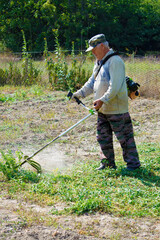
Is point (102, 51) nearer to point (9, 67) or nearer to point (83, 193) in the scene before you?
point (83, 193)

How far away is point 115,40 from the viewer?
1009 inches

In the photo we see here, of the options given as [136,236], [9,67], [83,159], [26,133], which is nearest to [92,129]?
[26,133]

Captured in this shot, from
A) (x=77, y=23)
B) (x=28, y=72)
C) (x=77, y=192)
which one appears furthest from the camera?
(x=77, y=23)

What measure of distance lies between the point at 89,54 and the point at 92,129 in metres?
5.04

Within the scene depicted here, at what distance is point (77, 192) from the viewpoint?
4.24 m

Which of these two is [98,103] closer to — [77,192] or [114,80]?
[114,80]

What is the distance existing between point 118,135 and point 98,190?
36.4 inches

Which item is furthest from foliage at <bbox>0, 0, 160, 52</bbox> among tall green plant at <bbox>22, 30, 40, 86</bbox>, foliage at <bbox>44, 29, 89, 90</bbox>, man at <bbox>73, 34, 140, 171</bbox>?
man at <bbox>73, 34, 140, 171</bbox>

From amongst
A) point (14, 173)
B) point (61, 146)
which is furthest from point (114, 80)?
point (61, 146)

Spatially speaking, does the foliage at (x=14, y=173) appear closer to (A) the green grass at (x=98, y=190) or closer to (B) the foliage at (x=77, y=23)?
(A) the green grass at (x=98, y=190)

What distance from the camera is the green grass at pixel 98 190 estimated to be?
12.8ft

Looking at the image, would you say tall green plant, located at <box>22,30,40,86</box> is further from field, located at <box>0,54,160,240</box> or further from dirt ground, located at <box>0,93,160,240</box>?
field, located at <box>0,54,160,240</box>

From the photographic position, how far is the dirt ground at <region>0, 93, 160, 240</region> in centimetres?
344

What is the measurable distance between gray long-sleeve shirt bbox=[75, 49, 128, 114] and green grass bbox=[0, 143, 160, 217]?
0.90 m
